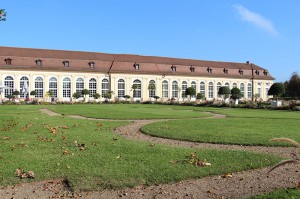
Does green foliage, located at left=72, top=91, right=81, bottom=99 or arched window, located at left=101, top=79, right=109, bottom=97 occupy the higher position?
arched window, located at left=101, top=79, right=109, bottom=97

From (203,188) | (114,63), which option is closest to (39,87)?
(114,63)

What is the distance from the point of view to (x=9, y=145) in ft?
29.8

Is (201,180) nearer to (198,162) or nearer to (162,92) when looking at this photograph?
(198,162)

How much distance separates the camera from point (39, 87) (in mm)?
61719

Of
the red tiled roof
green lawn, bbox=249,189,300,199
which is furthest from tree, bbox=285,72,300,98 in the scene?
green lawn, bbox=249,189,300,199

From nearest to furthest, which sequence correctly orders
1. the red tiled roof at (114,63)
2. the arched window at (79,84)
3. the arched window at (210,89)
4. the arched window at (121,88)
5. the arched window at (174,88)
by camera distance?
the red tiled roof at (114,63), the arched window at (79,84), the arched window at (121,88), the arched window at (174,88), the arched window at (210,89)

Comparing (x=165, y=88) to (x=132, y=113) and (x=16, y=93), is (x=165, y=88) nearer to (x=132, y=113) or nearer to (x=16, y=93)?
(x=16, y=93)

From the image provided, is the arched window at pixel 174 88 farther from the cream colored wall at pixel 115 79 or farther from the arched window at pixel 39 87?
the arched window at pixel 39 87

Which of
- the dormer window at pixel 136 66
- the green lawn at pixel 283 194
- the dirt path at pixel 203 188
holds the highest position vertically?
the dormer window at pixel 136 66

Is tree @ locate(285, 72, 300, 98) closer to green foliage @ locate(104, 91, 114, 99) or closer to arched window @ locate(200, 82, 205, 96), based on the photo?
arched window @ locate(200, 82, 205, 96)

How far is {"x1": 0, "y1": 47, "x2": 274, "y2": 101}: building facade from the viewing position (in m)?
59.7

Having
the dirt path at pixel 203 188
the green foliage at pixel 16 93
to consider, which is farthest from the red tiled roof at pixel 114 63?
the dirt path at pixel 203 188

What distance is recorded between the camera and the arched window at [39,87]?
201 feet

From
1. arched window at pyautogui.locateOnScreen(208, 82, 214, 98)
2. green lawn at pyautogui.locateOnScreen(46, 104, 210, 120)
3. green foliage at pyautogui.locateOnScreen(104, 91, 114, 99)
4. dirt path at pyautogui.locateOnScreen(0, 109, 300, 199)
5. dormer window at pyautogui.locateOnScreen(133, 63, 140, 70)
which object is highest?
dormer window at pyautogui.locateOnScreen(133, 63, 140, 70)
